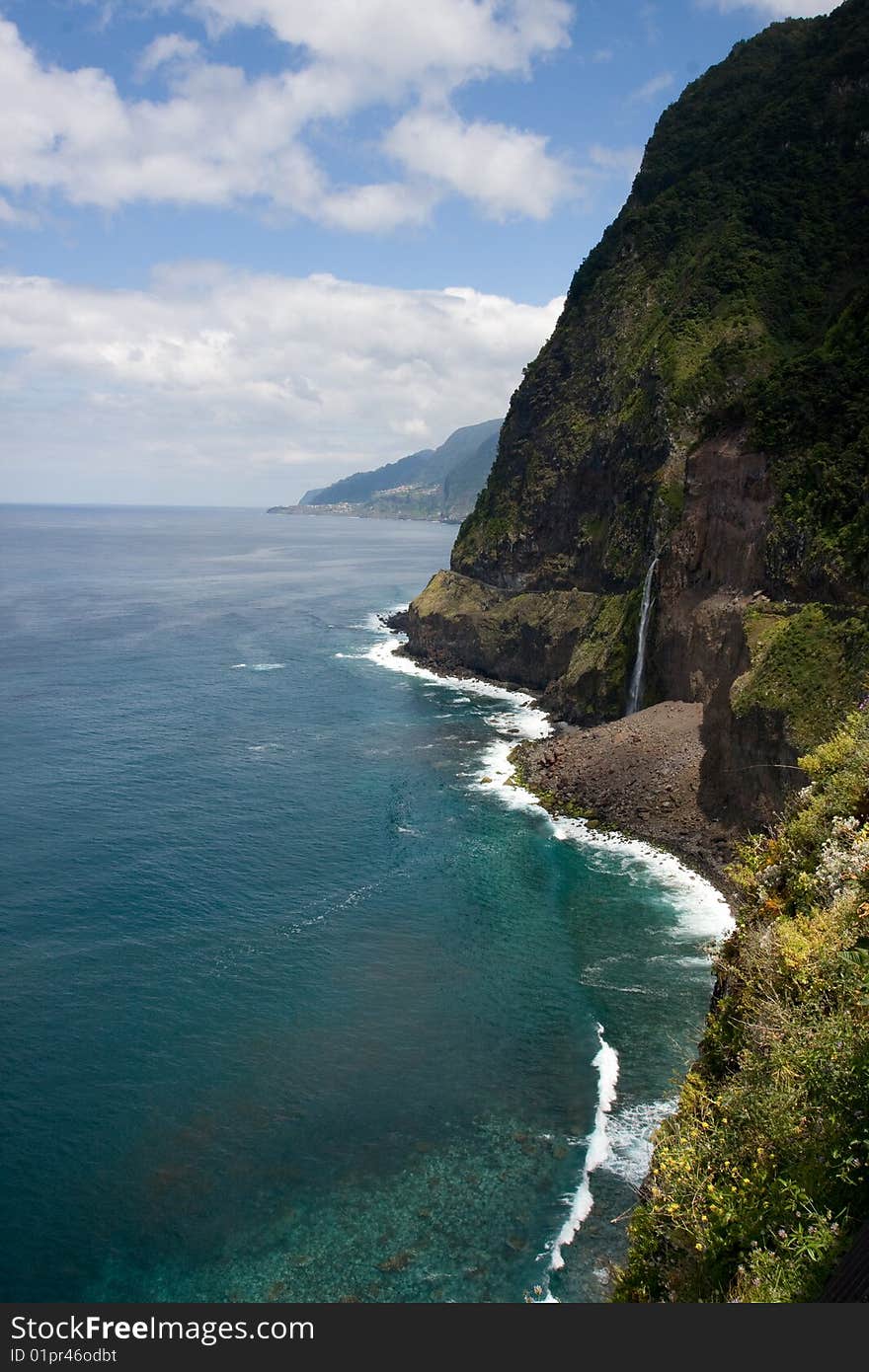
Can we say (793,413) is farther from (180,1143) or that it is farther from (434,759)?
(180,1143)

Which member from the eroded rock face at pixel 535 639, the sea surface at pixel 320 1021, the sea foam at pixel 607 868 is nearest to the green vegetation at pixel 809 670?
the sea foam at pixel 607 868

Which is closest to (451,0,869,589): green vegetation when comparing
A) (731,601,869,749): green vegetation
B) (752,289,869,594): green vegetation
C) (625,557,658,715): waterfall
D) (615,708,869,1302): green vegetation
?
(752,289,869,594): green vegetation

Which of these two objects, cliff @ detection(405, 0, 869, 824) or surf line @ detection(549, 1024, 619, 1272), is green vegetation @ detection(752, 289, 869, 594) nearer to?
cliff @ detection(405, 0, 869, 824)

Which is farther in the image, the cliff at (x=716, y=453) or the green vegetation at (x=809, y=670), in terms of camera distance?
the cliff at (x=716, y=453)

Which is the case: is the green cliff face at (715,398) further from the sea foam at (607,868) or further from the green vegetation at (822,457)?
the sea foam at (607,868)

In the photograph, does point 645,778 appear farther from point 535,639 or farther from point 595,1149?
point 535,639

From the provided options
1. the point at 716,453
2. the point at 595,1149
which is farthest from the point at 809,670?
the point at 595,1149
